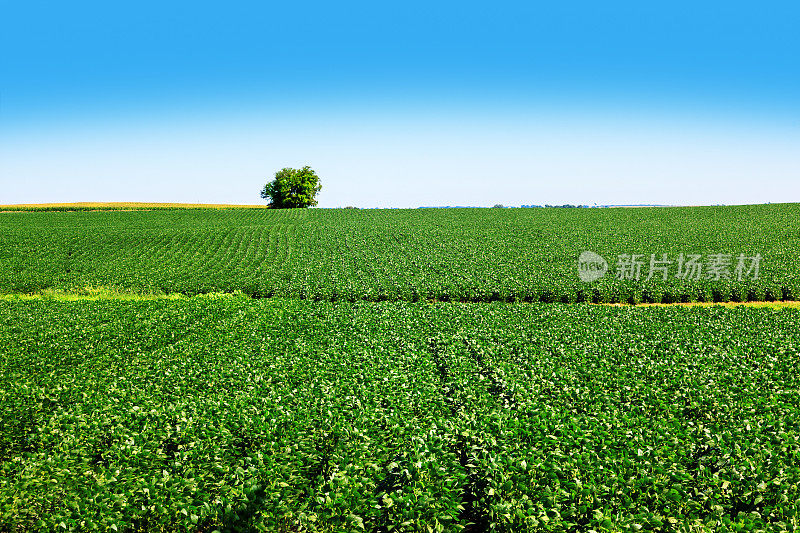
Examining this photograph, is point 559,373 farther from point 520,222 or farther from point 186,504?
point 520,222

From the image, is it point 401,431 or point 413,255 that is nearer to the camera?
point 401,431

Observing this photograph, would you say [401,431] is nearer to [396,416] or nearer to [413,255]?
[396,416]

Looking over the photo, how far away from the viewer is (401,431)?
773cm

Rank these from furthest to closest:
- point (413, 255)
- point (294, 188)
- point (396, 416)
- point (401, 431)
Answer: point (294, 188)
point (413, 255)
point (396, 416)
point (401, 431)

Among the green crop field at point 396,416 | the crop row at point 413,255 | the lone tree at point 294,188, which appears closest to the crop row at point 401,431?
the green crop field at point 396,416

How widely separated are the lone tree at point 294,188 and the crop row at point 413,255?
93.8ft

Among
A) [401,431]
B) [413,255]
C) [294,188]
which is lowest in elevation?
[401,431]

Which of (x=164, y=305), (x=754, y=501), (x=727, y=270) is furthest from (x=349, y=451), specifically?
(x=727, y=270)

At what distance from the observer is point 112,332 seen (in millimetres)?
15477

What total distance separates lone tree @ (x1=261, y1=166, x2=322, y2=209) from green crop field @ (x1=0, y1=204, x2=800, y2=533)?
69643 mm

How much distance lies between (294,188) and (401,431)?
289 ft

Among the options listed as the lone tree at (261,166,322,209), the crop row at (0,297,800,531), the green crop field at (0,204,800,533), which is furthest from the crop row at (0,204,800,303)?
the lone tree at (261,166,322,209)

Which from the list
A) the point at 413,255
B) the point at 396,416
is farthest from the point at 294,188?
the point at 396,416

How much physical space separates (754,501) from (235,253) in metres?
37.3
